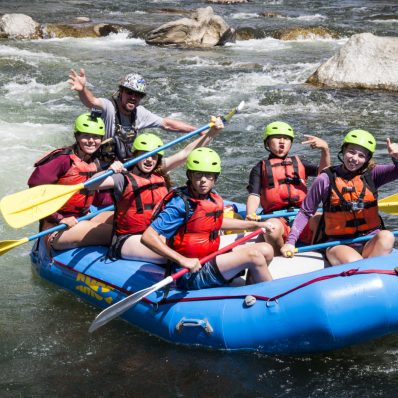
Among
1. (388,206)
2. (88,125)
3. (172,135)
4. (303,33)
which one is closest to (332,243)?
(388,206)

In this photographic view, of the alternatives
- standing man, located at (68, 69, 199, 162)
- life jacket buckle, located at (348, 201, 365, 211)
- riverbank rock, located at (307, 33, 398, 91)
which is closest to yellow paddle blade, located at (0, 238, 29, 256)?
standing man, located at (68, 69, 199, 162)

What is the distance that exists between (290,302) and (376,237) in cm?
76

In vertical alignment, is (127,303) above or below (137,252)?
below

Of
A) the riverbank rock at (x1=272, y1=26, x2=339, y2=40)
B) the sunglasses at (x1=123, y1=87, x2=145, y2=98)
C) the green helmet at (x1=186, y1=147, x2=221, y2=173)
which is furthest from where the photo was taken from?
the riverbank rock at (x1=272, y1=26, x2=339, y2=40)

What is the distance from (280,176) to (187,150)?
715 mm

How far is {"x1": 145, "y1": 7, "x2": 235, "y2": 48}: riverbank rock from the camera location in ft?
54.5

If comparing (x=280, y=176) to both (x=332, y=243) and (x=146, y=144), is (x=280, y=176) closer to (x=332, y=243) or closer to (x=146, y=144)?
(x=332, y=243)

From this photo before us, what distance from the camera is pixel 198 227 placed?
4.99 meters

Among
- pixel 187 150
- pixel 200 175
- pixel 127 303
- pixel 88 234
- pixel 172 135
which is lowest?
pixel 172 135

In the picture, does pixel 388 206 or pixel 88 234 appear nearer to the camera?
pixel 388 206

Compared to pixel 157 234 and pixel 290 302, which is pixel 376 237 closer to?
pixel 290 302

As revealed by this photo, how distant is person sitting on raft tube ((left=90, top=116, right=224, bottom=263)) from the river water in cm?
56

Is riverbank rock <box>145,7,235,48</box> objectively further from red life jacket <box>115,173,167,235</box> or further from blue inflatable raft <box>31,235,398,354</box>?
blue inflatable raft <box>31,235,398,354</box>

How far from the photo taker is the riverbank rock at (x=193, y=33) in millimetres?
16625
